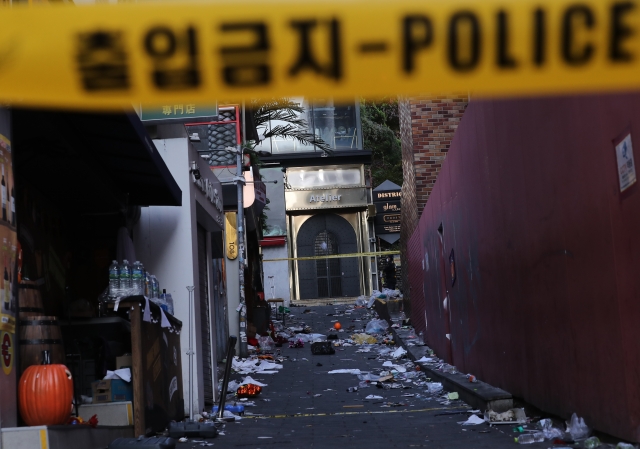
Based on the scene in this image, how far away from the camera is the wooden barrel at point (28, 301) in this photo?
7198 millimetres

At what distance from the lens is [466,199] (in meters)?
12.6

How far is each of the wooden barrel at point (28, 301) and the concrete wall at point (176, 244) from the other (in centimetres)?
361

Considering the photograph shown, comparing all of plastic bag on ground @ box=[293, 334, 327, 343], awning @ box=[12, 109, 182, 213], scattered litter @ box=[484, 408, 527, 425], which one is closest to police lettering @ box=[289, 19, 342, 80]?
awning @ box=[12, 109, 182, 213]

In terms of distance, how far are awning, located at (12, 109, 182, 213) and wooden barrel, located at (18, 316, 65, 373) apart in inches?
65.4

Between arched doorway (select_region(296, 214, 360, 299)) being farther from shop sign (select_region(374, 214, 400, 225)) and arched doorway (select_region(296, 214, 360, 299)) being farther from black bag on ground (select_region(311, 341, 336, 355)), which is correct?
black bag on ground (select_region(311, 341, 336, 355))

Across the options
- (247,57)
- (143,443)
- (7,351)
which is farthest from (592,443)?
(247,57)

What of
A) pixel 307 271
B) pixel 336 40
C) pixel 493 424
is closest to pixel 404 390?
pixel 493 424

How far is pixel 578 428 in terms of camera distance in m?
7.37

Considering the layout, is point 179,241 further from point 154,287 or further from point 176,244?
point 154,287

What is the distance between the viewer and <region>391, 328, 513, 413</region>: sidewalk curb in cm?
947

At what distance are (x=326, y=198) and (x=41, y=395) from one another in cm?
3366

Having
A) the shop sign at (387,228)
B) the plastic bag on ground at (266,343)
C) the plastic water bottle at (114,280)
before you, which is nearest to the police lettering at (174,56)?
the plastic water bottle at (114,280)

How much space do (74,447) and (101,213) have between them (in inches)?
165

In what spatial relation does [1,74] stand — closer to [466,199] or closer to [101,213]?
[101,213]
